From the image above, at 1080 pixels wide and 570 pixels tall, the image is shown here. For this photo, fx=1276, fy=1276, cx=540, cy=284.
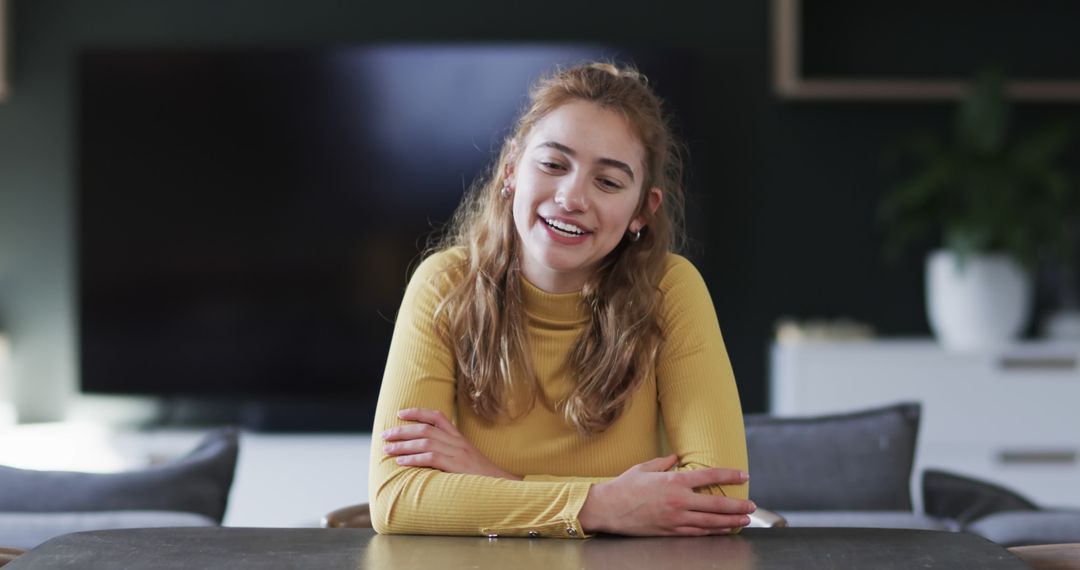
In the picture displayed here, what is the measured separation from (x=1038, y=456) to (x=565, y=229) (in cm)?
309

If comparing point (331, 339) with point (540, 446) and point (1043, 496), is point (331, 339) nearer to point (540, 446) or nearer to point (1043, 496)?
point (1043, 496)

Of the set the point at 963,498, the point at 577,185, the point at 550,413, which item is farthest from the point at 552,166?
the point at 963,498

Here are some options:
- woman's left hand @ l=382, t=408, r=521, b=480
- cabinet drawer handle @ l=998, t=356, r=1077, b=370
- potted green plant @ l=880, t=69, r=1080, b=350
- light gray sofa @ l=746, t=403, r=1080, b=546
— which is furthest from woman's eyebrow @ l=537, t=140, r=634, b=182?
cabinet drawer handle @ l=998, t=356, r=1077, b=370

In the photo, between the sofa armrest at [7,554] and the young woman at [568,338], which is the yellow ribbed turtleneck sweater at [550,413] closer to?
the young woman at [568,338]

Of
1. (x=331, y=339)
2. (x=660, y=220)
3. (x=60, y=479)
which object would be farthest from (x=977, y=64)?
(x=60, y=479)

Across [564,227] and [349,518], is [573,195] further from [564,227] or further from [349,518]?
[349,518]

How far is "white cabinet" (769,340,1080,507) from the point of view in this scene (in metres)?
4.31

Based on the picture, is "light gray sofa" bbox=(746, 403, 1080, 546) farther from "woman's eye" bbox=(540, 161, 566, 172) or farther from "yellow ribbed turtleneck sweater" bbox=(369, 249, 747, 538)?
"woman's eye" bbox=(540, 161, 566, 172)

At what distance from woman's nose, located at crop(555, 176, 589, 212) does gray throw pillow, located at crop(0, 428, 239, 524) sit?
72 centimetres

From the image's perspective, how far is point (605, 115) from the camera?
186 cm

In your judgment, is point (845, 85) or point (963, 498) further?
point (845, 85)

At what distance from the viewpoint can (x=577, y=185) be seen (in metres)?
1.81

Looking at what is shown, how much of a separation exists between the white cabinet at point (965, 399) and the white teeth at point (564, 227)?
263 centimetres

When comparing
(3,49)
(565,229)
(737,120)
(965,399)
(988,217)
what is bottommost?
(965,399)
